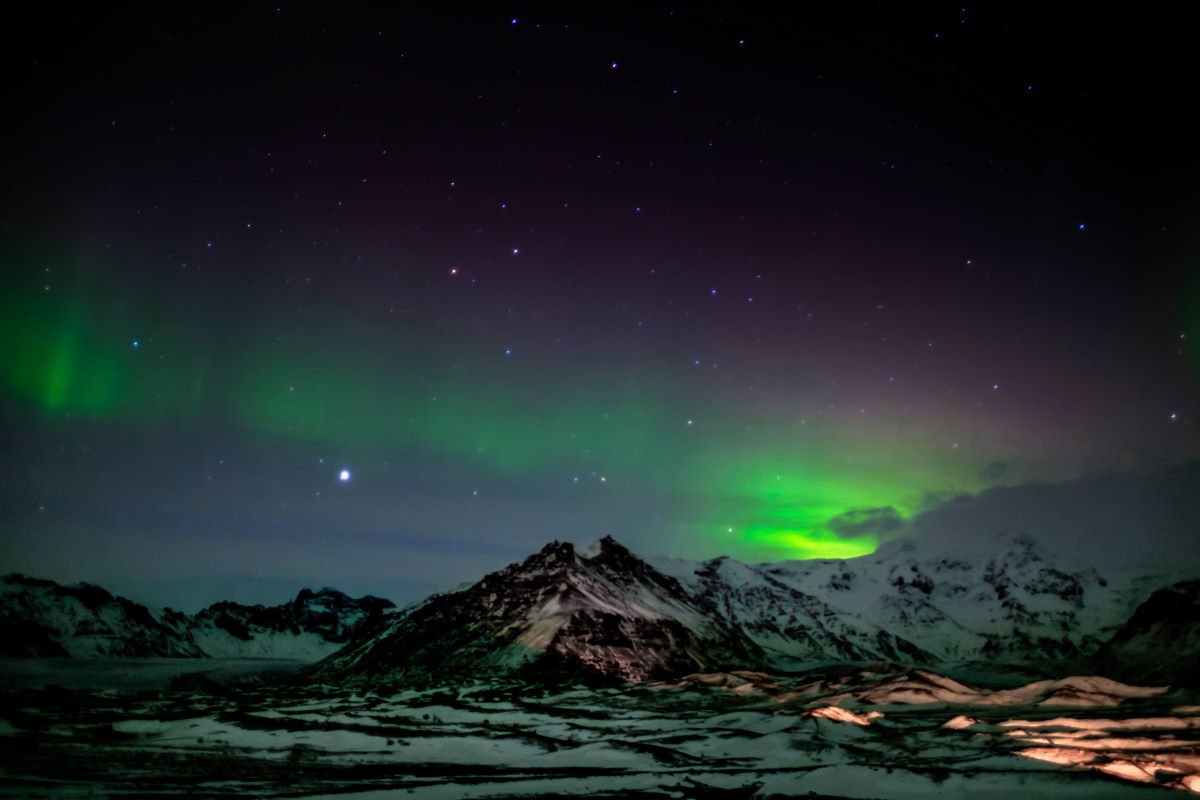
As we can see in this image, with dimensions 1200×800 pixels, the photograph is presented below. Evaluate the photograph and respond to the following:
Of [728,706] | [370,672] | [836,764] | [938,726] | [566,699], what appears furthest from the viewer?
[370,672]

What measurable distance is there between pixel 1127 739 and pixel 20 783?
217 ft

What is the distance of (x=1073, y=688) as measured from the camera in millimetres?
92688

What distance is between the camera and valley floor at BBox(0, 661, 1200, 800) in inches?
1385

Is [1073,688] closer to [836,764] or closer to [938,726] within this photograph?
[938,726]

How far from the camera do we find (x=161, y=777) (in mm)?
38781

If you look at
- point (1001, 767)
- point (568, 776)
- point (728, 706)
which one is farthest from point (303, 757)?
point (728, 706)

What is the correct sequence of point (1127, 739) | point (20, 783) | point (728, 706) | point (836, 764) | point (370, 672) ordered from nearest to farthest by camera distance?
point (20, 783) < point (836, 764) < point (1127, 739) < point (728, 706) < point (370, 672)

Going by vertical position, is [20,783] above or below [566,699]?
above

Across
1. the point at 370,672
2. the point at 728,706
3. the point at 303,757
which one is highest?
the point at 303,757

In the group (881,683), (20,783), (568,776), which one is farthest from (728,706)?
(20,783)

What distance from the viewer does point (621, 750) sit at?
51.8 meters

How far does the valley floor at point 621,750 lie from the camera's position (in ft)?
115

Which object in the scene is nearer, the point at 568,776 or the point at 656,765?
the point at 568,776

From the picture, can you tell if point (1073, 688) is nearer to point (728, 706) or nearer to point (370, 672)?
point (728, 706)
